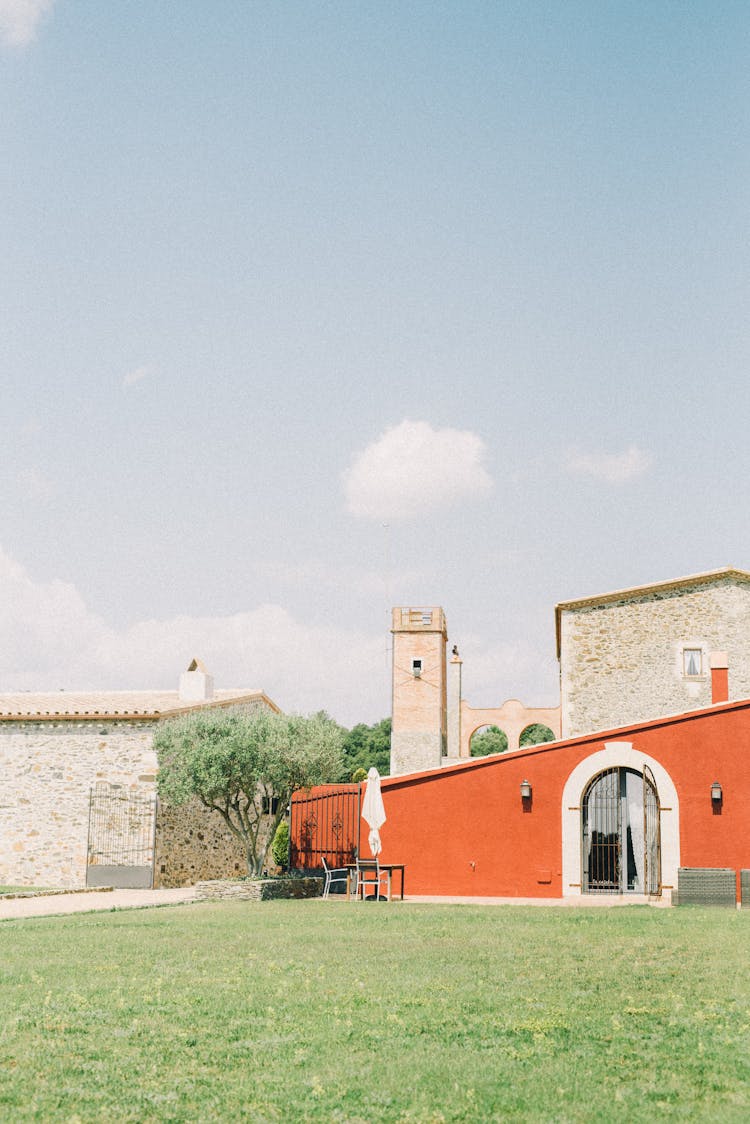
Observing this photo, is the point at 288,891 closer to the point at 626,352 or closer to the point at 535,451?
the point at 535,451

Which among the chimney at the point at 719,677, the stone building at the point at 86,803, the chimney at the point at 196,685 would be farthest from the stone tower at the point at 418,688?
the chimney at the point at 719,677

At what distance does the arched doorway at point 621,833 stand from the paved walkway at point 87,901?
23.8 ft

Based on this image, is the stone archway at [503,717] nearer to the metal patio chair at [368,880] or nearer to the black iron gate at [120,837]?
the black iron gate at [120,837]

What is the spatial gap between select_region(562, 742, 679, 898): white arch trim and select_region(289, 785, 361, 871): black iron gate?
4081mm

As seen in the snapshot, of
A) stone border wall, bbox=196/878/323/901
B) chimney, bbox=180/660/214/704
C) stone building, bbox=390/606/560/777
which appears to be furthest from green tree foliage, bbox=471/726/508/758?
stone border wall, bbox=196/878/323/901

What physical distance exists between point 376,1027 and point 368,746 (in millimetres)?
66789

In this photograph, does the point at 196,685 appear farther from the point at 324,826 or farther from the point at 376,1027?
the point at 376,1027

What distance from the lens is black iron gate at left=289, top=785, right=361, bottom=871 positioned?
2083 cm

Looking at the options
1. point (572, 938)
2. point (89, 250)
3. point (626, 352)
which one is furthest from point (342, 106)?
point (572, 938)

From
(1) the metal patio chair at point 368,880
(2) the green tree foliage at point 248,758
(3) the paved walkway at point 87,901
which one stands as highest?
(2) the green tree foliage at point 248,758

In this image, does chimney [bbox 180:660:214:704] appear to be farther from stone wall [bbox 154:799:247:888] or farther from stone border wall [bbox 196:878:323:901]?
stone border wall [bbox 196:878:323:901]

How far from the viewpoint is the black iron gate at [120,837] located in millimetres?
21422

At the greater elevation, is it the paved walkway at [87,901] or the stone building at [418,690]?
the stone building at [418,690]

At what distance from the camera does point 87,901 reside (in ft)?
57.5
